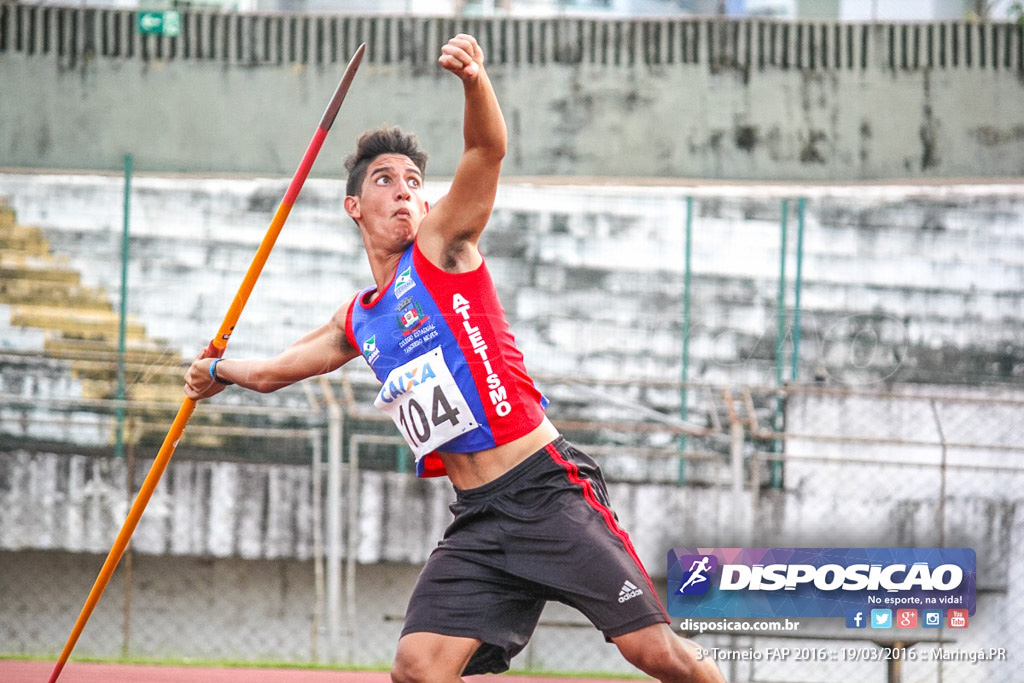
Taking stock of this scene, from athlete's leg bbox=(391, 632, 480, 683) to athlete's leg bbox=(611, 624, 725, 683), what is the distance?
0.52m

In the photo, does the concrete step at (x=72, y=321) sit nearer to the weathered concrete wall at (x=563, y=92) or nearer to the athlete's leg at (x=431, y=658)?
the weathered concrete wall at (x=563, y=92)

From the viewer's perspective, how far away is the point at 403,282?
3977 millimetres

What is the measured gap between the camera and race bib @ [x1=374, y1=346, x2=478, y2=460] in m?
3.88

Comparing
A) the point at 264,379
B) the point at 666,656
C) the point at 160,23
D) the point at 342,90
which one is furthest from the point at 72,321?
the point at 666,656

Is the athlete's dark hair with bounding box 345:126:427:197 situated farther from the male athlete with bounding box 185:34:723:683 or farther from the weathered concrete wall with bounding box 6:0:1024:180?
the weathered concrete wall with bounding box 6:0:1024:180

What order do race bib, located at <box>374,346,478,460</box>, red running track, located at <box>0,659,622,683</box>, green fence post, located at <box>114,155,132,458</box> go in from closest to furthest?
race bib, located at <box>374,346,478,460</box> → red running track, located at <box>0,659,622,683</box> → green fence post, located at <box>114,155,132,458</box>

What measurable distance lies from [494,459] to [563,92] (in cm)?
802

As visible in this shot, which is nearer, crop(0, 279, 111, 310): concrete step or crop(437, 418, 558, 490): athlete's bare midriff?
crop(437, 418, 558, 490): athlete's bare midriff

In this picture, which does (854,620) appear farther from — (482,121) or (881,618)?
(482,121)

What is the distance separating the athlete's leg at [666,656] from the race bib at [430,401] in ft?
2.83

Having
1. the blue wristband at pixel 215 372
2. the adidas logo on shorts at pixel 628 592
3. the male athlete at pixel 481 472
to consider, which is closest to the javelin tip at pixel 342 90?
the male athlete at pixel 481 472

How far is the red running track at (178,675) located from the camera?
6.93 metres

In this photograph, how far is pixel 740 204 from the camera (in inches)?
397

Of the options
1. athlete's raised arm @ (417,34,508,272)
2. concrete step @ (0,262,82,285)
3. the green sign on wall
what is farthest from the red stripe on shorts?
the green sign on wall
